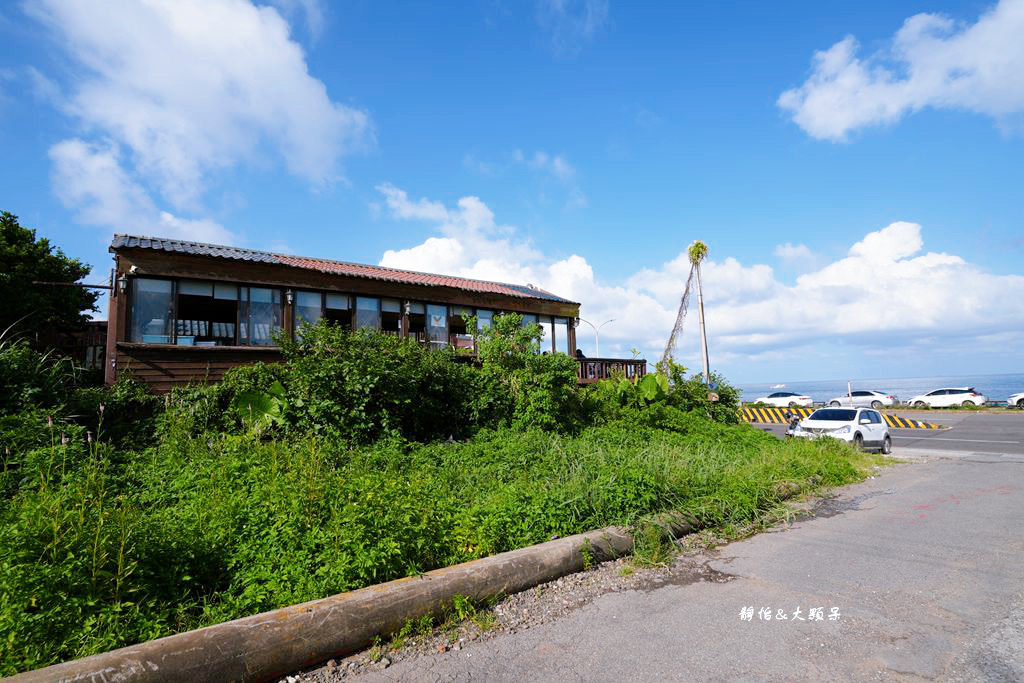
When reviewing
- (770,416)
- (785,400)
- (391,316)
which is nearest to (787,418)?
(770,416)

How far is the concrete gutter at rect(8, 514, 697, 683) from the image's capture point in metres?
2.70

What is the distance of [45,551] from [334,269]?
13.1m

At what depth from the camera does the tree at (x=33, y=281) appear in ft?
61.0

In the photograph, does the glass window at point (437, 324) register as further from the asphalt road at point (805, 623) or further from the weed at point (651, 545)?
the asphalt road at point (805, 623)

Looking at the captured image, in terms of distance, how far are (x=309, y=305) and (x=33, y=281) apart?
34.1ft

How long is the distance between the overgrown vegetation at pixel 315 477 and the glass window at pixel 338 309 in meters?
5.02

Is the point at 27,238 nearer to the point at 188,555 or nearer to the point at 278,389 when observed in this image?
the point at 278,389

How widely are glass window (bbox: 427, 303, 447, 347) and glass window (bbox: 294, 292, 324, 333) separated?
3456mm

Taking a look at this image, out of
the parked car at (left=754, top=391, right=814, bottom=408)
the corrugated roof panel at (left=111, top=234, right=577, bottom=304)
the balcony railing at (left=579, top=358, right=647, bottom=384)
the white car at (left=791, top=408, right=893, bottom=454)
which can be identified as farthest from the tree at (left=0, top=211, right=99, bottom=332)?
the parked car at (left=754, top=391, right=814, bottom=408)

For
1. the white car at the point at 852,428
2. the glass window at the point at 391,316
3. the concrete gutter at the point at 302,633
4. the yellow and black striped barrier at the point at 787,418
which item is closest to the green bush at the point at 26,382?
the concrete gutter at the point at 302,633

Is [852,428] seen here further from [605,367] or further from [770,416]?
[770,416]

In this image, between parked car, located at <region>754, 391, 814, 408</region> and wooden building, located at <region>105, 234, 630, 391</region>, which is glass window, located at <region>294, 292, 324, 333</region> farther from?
parked car, located at <region>754, 391, 814, 408</region>

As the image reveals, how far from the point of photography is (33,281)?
1744 centimetres

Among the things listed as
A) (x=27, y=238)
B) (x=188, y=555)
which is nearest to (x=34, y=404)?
(x=188, y=555)
